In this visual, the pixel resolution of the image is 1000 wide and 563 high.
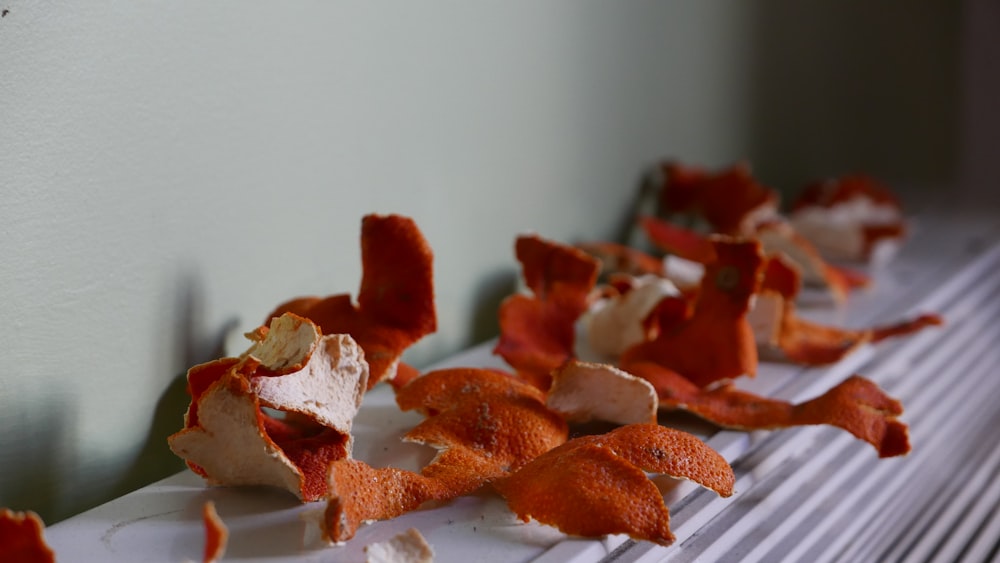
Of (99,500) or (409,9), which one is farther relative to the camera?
(409,9)

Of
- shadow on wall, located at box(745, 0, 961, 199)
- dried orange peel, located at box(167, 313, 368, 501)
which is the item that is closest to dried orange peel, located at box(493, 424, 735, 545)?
dried orange peel, located at box(167, 313, 368, 501)

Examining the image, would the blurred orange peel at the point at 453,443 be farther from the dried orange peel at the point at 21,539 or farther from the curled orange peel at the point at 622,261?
the curled orange peel at the point at 622,261

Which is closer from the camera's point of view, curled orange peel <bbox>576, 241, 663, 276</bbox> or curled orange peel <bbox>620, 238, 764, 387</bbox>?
curled orange peel <bbox>620, 238, 764, 387</bbox>

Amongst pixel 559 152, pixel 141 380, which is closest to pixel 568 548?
pixel 141 380

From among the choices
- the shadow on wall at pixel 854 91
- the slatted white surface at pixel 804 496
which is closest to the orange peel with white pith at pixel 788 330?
the slatted white surface at pixel 804 496

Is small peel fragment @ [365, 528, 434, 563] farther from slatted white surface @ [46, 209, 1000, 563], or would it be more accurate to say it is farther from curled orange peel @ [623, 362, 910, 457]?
curled orange peel @ [623, 362, 910, 457]

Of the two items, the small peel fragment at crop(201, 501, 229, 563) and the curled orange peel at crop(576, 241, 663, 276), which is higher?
the curled orange peel at crop(576, 241, 663, 276)

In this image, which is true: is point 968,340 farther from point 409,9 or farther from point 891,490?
point 409,9
